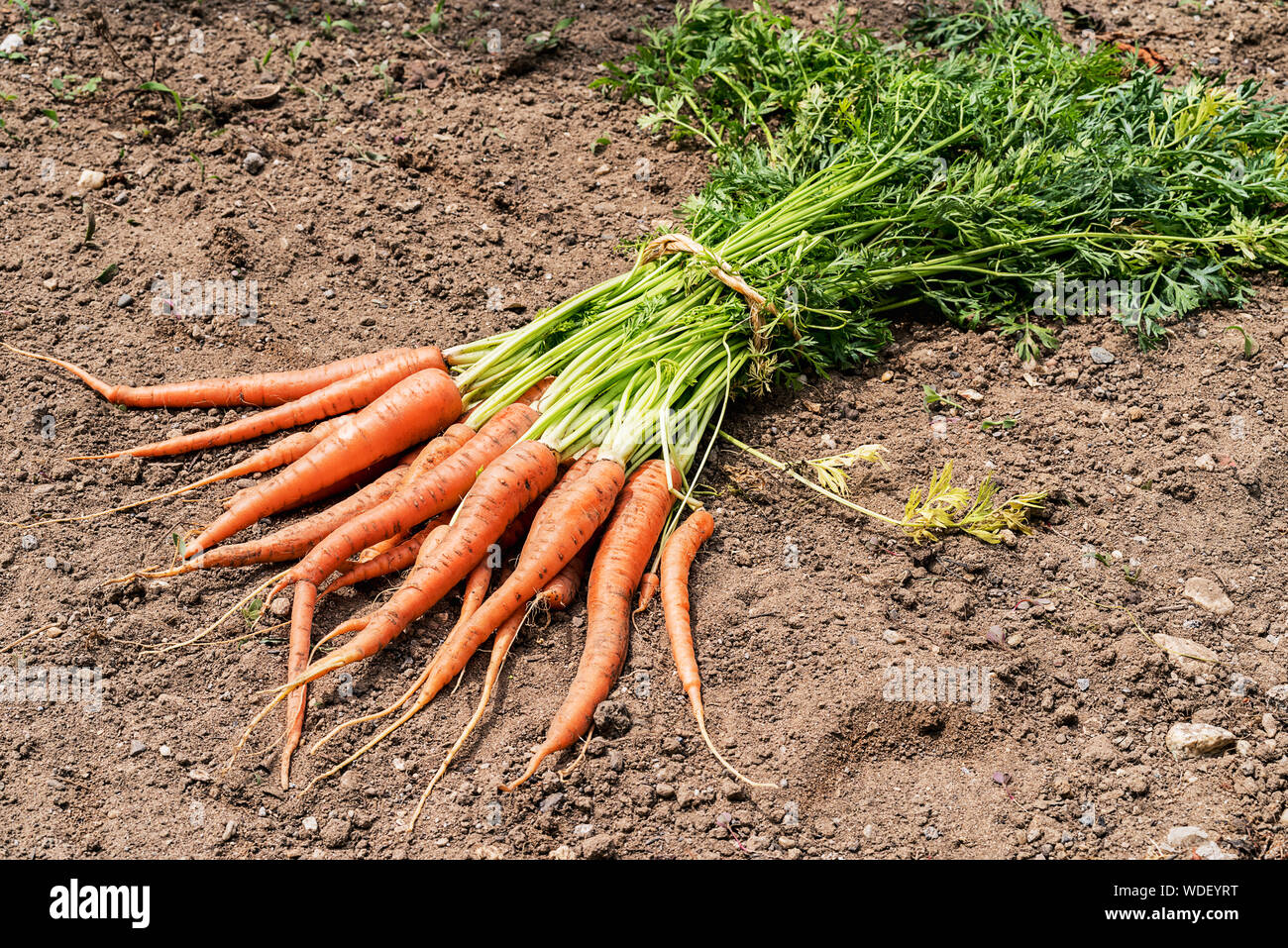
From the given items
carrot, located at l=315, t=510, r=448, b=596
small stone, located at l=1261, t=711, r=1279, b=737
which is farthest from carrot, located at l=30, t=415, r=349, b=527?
small stone, located at l=1261, t=711, r=1279, b=737

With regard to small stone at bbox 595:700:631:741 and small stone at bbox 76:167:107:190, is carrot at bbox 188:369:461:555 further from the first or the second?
small stone at bbox 76:167:107:190

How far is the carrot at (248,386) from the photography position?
3.36 metres

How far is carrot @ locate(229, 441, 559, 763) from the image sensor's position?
106 inches

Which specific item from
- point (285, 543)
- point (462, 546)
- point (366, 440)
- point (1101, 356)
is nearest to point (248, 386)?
point (366, 440)

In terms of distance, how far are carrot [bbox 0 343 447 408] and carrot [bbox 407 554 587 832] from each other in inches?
35.3

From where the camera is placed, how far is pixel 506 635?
2814 millimetres

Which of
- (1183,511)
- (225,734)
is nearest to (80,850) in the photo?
(225,734)

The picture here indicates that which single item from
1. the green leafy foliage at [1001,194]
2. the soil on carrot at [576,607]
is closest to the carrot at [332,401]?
the soil on carrot at [576,607]

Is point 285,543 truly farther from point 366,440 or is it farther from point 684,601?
point 684,601

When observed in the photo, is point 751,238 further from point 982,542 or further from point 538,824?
point 538,824

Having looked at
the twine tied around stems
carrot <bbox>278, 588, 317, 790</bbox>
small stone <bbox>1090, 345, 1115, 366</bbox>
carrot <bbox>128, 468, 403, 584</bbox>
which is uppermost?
the twine tied around stems

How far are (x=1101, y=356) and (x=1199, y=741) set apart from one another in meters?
1.54

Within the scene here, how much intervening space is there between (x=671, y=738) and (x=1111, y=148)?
2.84m

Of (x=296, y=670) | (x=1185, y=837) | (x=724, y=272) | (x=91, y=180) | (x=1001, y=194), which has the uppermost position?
(x=1001, y=194)
